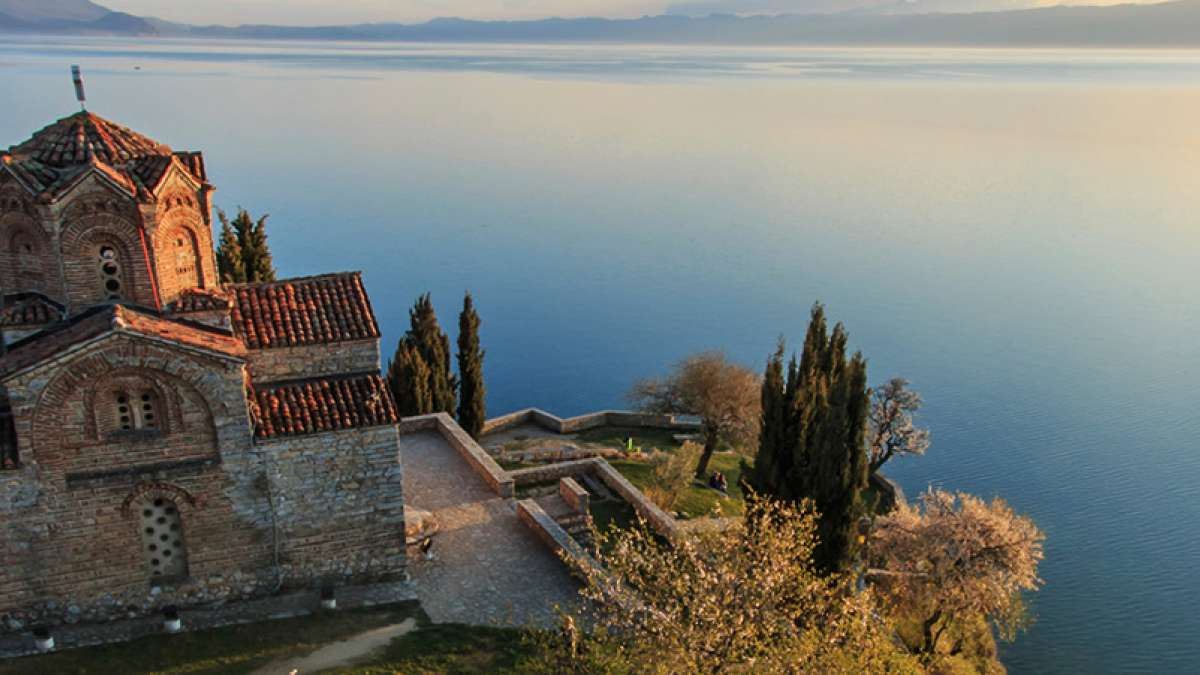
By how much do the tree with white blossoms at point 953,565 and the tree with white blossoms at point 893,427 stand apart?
1252cm

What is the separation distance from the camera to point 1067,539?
34062 mm

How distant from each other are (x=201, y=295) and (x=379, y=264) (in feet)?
174

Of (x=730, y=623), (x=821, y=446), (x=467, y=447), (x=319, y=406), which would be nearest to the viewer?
(x=730, y=623)

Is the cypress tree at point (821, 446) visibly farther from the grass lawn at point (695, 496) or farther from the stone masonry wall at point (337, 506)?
the stone masonry wall at point (337, 506)

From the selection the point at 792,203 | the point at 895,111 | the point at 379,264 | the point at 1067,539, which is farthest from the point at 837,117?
the point at 1067,539

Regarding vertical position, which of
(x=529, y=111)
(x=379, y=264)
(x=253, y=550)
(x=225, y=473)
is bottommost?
(x=253, y=550)

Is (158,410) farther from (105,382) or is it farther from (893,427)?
(893,427)

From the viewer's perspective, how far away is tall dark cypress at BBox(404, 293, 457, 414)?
32.4 m

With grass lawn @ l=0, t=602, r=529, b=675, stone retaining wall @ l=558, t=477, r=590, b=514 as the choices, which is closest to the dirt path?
grass lawn @ l=0, t=602, r=529, b=675

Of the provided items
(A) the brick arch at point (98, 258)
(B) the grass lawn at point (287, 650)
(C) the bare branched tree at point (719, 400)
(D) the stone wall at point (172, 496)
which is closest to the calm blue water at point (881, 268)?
(C) the bare branched tree at point (719, 400)

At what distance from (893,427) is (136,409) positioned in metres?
29.1

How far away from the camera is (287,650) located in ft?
52.2

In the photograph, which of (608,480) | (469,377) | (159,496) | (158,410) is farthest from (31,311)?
(469,377)

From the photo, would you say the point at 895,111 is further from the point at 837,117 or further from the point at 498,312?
the point at 498,312
